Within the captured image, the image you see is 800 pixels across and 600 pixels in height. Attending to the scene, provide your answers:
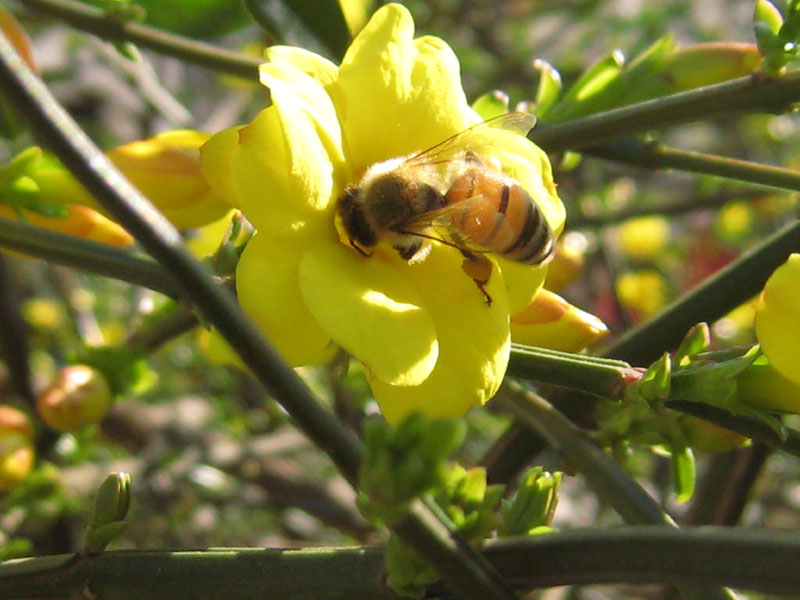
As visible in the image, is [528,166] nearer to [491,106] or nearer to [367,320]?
[491,106]

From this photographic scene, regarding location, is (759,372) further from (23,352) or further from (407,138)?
(23,352)

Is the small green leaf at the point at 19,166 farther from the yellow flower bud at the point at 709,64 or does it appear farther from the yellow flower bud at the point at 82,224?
the yellow flower bud at the point at 709,64

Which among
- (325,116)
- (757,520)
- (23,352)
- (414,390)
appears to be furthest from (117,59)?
(757,520)

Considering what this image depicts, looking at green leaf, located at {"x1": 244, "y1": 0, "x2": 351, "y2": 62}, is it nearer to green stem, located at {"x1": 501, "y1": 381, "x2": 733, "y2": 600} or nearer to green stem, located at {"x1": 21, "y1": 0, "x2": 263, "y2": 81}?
green stem, located at {"x1": 21, "y1": 0, "x2": 263, "y2": 81}

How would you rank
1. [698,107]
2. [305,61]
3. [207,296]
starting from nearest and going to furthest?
[207,296]
[305,61]
[698,107]

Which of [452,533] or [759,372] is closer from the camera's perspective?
[452,533]

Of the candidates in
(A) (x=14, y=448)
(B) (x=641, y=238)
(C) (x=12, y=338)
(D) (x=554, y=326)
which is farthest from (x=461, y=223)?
(B) (x=641, y=238)
